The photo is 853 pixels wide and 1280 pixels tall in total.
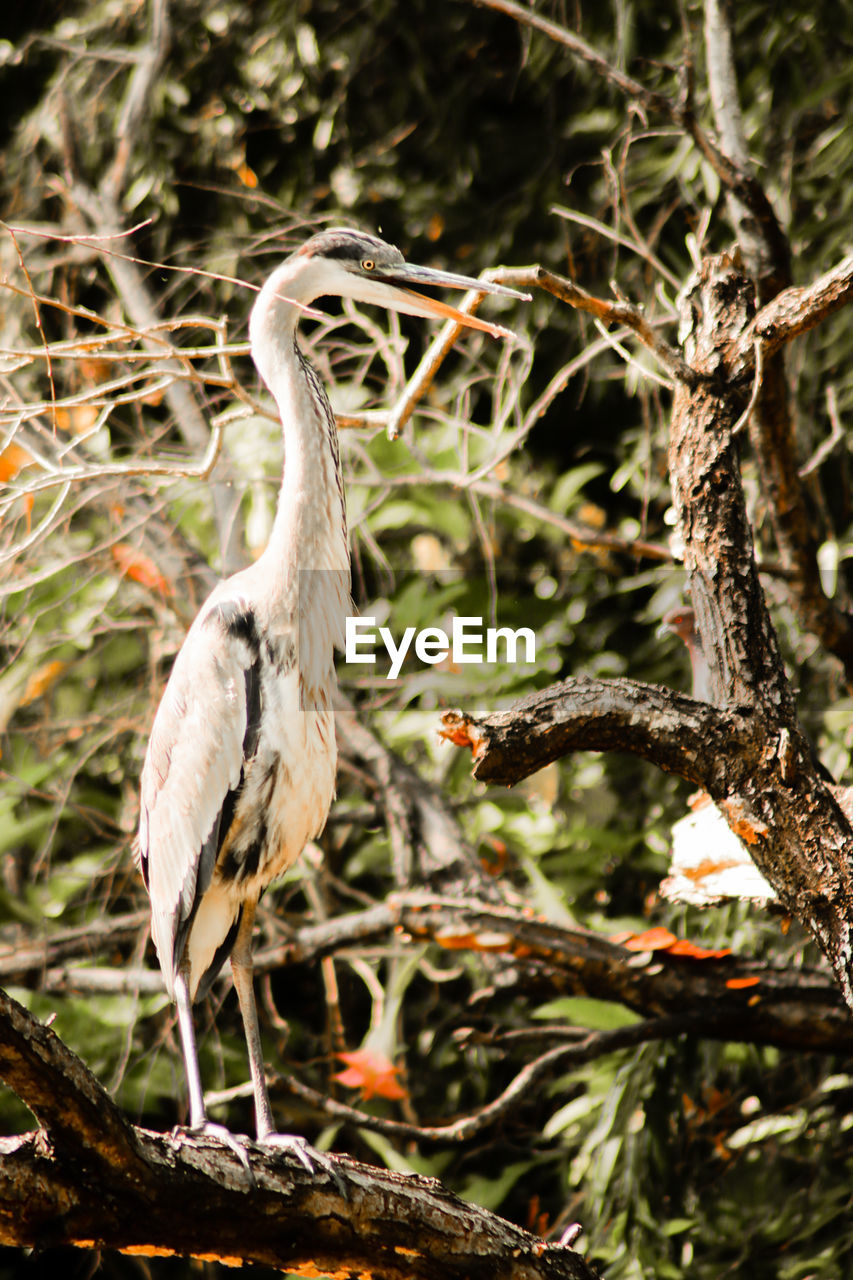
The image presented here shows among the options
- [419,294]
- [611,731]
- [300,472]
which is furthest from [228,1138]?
[419,294]

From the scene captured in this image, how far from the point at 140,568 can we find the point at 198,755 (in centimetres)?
118

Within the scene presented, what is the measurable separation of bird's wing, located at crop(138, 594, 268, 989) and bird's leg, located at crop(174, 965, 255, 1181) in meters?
0.03

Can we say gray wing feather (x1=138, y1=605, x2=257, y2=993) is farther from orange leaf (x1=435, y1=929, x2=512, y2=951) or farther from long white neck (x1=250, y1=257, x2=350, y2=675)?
orange leaf (x1=435, y1=929, x2=512, y2=951)

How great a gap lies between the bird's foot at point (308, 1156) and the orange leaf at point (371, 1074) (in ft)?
3.28

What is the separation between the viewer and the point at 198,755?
169 centimetres

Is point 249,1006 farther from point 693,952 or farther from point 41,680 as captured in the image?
point 41,680

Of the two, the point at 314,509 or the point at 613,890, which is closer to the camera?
the point at 314,509

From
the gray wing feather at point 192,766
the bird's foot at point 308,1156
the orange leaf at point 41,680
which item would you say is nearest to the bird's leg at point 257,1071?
the bird's foot at point 308,1156

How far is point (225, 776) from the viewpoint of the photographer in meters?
1.67

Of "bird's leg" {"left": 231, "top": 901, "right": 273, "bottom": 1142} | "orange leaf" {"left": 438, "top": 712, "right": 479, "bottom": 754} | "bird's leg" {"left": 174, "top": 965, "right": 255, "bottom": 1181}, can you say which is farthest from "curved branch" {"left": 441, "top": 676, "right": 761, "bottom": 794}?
"bird's leg" {"left": 231, "top": 901, "right": 273, "bottom": 1142}

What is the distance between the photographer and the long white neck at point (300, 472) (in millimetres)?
1641

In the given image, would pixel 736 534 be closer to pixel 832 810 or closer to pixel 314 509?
pixel 832 810

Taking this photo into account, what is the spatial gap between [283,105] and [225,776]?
2582 millimetres

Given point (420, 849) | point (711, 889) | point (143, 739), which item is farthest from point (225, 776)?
point (143, 739)
